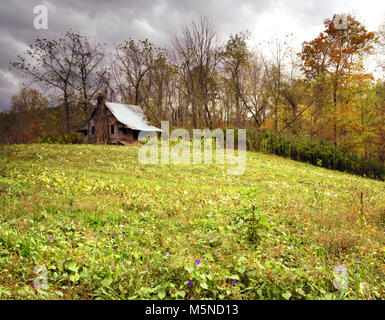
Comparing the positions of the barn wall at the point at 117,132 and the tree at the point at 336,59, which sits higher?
the tree at the point at 336,59

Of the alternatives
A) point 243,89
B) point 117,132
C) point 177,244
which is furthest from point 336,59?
point 177,244

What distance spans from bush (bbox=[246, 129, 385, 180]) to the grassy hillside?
588 inches

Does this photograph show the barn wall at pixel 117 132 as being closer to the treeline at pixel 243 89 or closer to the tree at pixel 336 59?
the treeline at pixel 243 89

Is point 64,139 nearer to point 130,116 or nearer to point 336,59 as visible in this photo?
point 130,116

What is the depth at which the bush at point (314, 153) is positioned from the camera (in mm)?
19922

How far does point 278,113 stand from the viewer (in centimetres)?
3144

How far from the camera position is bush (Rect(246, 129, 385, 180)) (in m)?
19.9

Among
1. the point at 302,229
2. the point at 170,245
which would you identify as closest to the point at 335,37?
the point at 302,229

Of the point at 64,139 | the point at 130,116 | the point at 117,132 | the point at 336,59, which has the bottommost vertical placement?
the point at 64,139

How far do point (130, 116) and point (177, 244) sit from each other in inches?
1157

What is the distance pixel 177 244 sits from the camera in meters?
3.97

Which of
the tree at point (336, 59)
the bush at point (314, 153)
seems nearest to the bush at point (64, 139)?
the bush at point (314, 153)

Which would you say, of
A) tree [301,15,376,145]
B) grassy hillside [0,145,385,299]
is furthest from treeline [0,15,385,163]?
grassy hillside [0,145,385,299]

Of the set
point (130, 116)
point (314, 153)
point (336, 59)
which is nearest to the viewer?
point (314, 153)
